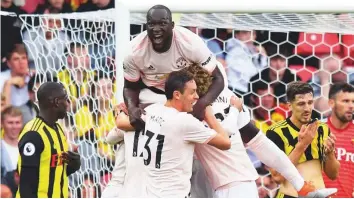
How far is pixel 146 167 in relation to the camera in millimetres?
5480

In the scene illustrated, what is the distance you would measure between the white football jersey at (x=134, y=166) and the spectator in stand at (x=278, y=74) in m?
2.75

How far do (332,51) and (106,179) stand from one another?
2.10m

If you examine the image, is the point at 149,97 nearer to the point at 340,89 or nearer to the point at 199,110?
the point at 199,110

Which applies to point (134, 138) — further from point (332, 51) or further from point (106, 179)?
point (332, 51)

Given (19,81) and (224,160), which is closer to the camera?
(224,160)

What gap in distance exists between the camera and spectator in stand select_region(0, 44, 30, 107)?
26.8ft

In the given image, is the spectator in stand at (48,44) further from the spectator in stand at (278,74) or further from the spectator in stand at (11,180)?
the spectator in stand at (278,74)

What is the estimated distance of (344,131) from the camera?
21.1 feet

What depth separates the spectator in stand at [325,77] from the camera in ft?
25.9

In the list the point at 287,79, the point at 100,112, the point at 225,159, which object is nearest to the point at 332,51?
the point at 287,79

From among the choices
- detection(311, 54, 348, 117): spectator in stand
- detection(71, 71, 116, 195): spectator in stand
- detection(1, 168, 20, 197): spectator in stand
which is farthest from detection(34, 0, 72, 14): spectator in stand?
detection(311, 54, 348, 117): spectator in stand

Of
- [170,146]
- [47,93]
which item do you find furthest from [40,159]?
[170,146]

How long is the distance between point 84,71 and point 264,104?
5.24 feet

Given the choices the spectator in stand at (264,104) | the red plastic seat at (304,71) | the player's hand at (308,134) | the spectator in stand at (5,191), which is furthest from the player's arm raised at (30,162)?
the red plastic seat at (304,71)
